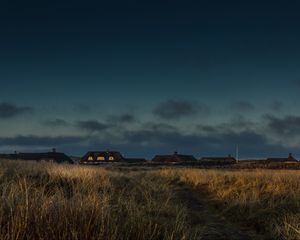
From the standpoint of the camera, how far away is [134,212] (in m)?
6.95

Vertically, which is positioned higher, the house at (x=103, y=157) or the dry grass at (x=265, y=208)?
the house at (x=103, y=157)

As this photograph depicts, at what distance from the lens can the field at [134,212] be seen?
547 centimetres

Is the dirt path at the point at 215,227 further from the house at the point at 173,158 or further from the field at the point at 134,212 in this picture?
the house at the point at 173,158

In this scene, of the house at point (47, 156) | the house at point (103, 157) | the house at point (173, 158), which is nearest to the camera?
the house at point (47, 156)

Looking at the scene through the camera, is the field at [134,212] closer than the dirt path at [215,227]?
Yes

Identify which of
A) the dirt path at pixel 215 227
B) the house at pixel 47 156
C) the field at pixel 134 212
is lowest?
the dirt path at pixel 215 227

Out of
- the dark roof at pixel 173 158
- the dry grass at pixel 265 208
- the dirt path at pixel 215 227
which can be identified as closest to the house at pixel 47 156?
the dark roof at pixel 173 158

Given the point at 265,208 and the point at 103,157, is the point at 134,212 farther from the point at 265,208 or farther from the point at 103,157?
the point at 103,157

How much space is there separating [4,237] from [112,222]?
5.29 ft

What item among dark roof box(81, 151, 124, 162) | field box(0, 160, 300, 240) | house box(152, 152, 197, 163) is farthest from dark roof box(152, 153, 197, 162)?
field box(0, 160, 300, 240)

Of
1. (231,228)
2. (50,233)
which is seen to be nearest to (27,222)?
(50,233)

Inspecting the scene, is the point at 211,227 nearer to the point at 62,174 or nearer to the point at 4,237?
the point at 4,237

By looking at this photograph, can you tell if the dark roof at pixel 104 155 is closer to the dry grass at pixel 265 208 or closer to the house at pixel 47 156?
the house at pixel 47 156

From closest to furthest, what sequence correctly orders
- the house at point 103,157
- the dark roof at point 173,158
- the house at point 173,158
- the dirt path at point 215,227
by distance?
the dirt path at point 215,227
the house at point 173,158
the dark roof at point 173,158
the house at point 103,157
